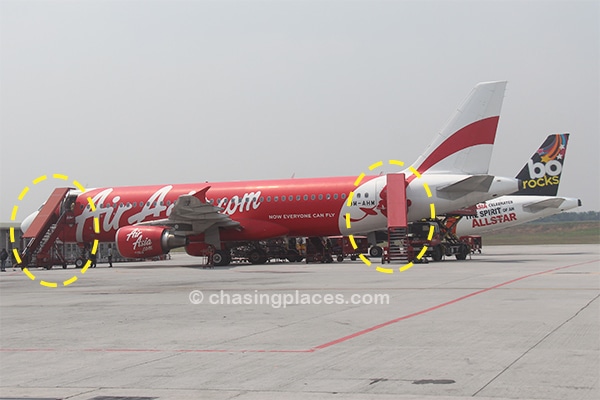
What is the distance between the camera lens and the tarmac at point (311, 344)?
8422 mm

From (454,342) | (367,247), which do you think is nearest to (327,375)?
(454,342)

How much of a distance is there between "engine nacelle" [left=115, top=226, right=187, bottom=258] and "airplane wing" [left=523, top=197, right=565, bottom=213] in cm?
2187

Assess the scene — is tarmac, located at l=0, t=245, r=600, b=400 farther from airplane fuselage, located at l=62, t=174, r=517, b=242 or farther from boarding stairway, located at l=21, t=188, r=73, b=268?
boarding stairway, located at l=21, t=188, r=73, b=268

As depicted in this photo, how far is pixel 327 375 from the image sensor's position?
9031 millimetres

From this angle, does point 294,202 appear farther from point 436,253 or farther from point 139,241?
point 139,241

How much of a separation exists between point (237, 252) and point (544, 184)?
64.9 ft

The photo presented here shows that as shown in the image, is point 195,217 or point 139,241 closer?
point 139,241

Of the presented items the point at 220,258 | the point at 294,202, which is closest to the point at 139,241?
the point at 220,258

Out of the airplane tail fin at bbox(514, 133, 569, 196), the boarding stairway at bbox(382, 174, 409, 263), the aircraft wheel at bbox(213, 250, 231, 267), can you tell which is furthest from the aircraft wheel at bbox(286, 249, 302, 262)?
the airplane tail fin at bbox(514, 133, 569, 196)

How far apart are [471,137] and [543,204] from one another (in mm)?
11697

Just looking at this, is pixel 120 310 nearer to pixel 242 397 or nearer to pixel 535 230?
pixel 242 397

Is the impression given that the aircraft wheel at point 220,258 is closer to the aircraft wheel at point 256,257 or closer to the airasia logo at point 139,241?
the aircraft wheel at point 256,257

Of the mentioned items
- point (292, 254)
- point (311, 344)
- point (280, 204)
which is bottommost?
point (311, 344)

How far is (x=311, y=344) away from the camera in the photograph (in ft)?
37.3
